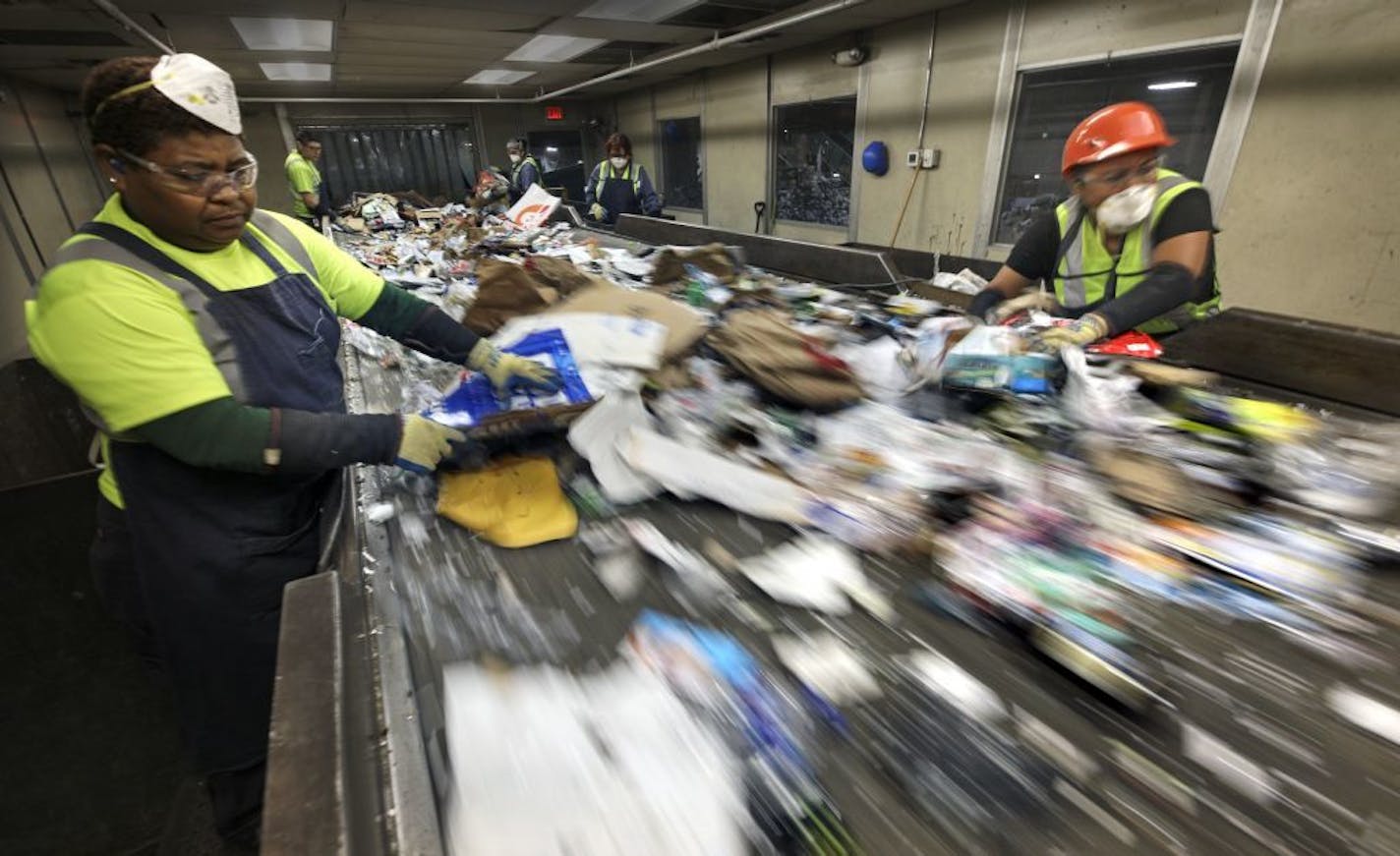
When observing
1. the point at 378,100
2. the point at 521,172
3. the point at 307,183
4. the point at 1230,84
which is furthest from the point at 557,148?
the point at 1230,84

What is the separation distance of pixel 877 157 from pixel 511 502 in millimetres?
5801

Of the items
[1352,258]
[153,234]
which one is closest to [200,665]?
[153,234]

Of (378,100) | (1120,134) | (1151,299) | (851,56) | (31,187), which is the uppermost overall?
(378,100)

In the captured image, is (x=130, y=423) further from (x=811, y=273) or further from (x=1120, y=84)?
(x=1120, y=84)

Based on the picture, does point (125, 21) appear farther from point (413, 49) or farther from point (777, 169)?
point (777, 169)

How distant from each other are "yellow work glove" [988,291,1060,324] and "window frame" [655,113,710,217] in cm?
742

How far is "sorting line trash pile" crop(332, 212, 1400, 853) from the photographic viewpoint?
0.61 m

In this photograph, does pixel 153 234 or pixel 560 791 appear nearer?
pixel 560 791

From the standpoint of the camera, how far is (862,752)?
67 cm

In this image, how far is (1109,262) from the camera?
6.50 feet

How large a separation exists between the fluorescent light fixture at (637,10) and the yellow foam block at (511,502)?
527 centimetres

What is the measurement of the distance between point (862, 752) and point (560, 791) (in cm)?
34

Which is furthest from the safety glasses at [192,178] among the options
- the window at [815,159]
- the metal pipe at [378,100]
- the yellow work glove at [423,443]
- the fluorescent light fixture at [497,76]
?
the metal pipe at [378,100]

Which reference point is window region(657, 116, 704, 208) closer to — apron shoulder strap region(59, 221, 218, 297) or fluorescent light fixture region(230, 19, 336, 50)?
fluorescent light fixture region(230, 19, 336, 50)
